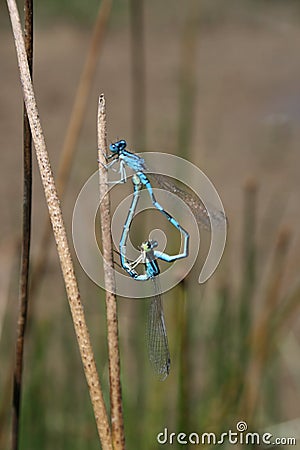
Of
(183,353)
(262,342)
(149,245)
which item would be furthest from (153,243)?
(262,342)

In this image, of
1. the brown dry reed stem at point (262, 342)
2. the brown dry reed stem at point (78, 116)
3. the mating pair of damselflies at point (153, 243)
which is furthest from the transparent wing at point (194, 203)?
the brown dry reed stem at point (262, 342)

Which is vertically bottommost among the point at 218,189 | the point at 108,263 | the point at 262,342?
the point at 108,263

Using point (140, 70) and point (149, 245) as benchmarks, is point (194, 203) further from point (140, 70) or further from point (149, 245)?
point (140, 70)

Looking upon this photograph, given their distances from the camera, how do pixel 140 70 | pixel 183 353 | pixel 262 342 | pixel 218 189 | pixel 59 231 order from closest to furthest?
1. pixel 59 231
2. pixel 183 353
3. pixel 262 342
4. pixel 140 70
5. pixel 218 189

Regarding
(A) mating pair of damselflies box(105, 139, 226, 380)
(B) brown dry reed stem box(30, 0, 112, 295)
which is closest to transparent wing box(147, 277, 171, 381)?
(A) mating pair of damselflies box(105, 139, 226, 380)

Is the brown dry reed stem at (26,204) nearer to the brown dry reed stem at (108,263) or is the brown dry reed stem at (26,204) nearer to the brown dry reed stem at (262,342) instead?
the brown dry reed stem at (108,263)

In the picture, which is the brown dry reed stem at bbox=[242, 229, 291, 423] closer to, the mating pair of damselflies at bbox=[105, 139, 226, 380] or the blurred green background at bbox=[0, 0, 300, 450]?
the blurred green background at bbox=[0, 0, 300, 450]
